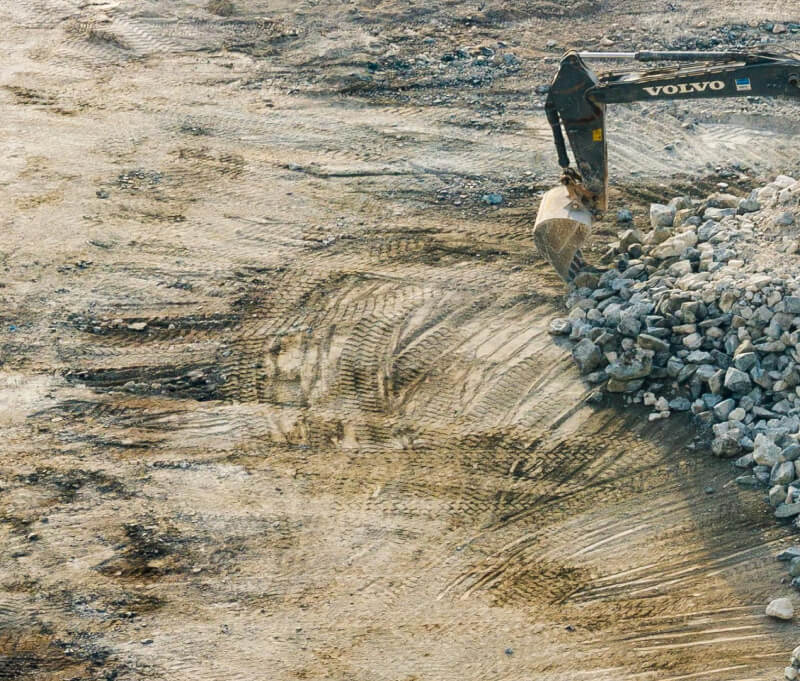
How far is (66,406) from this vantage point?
1052 centimetres

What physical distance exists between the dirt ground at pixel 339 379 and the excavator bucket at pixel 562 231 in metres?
0.40

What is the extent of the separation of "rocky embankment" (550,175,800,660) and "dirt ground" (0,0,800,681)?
0.96 feet

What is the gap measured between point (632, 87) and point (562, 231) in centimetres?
166

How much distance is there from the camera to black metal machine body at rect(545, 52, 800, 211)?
9945mm

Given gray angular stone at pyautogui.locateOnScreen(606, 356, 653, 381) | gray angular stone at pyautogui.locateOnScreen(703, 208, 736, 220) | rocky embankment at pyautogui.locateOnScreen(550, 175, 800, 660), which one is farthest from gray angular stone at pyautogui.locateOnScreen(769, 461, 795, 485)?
gray angular stone at pyautogui.locateOnScreen(703, 208, 736, 220)

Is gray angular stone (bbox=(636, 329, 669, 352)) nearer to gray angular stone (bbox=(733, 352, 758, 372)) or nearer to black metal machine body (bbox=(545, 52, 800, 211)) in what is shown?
gray angular stone (bbox=(733, 352, 758, 372))

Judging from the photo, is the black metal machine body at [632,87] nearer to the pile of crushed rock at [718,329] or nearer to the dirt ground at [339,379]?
the pile of crushed rock at [718,329]

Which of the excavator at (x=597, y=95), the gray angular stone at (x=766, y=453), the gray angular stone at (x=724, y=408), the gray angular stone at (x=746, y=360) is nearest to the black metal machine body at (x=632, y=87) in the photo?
the excavator at (x=597, y=95)

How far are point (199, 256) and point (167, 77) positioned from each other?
179 inches

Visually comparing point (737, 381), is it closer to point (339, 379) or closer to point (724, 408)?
point (724, 408)

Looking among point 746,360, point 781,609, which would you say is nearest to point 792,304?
point 746,360

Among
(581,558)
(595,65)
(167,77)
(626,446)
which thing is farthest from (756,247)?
(167,77)

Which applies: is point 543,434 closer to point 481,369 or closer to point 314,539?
point 481,369

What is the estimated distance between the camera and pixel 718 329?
1016 cm
